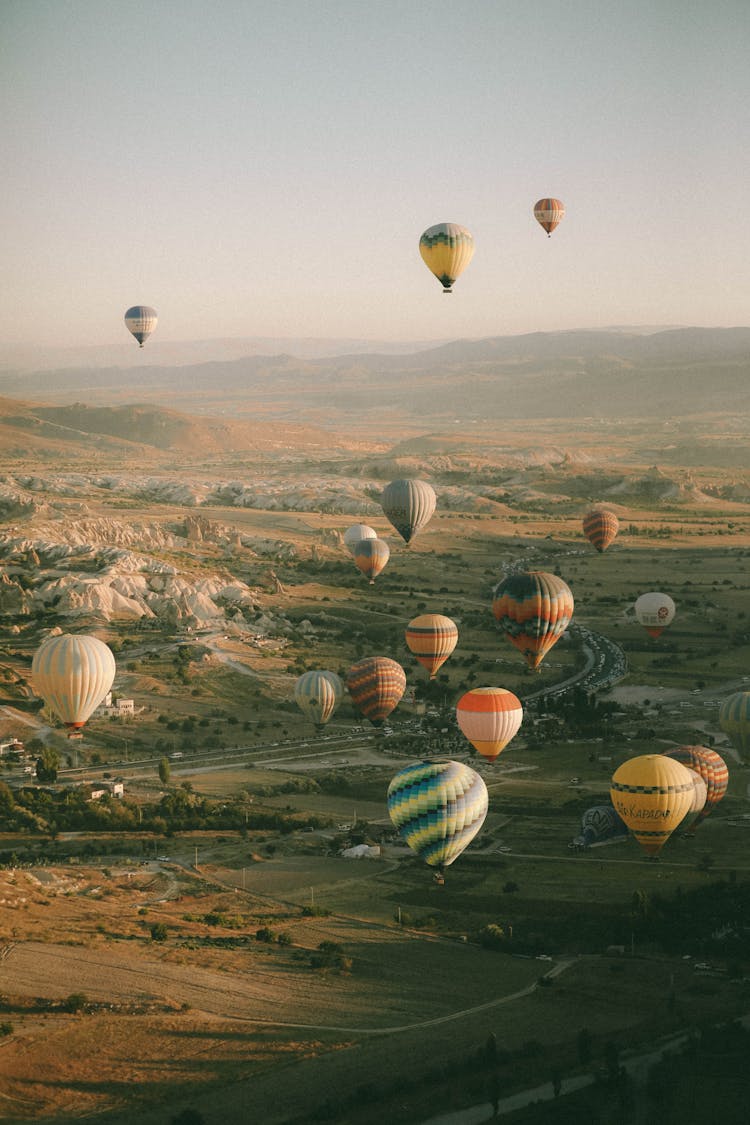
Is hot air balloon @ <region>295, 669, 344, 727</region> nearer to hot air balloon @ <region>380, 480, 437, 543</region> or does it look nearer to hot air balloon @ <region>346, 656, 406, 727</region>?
hot air balloon @ <region>346, 656, 406, 727</region>

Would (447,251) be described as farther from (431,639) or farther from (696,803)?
(696,803)

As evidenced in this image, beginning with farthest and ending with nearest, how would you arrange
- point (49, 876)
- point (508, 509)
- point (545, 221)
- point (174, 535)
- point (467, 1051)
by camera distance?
point (508, 509) < point (174, 535) < point (545, 221) < point (49, 876) < point (467, 1051)

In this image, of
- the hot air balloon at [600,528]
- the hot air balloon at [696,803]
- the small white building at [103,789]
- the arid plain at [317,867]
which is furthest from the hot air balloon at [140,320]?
the hot air balloon at [696,803]

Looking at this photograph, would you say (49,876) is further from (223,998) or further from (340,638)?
(340,638)

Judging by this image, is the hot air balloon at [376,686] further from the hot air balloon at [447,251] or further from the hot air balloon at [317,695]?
the hot air balloon at [447,251]

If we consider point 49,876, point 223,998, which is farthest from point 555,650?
point 223,998
